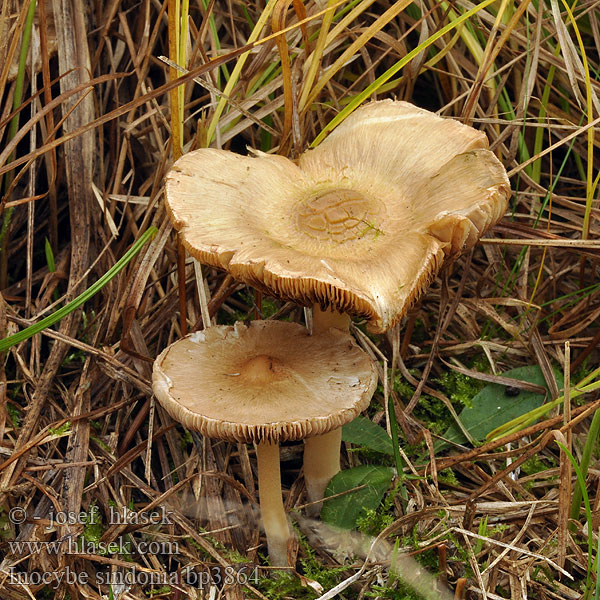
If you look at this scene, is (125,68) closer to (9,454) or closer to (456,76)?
(456,76)

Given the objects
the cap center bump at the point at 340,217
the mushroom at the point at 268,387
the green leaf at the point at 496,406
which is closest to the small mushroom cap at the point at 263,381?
the mushroom at the point at 268,387

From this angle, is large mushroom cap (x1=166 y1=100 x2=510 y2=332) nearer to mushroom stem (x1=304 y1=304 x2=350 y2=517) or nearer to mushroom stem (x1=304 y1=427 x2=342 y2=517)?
mushroom stem (x1=304 y1=304 x2=350 y2=517)

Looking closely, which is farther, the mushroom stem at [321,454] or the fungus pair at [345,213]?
the mushroom stem at [321,454]

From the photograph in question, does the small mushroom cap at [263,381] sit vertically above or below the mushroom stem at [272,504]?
above

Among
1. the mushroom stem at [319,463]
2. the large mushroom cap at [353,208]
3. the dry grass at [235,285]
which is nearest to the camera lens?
the large mushroom cap at [353,208]

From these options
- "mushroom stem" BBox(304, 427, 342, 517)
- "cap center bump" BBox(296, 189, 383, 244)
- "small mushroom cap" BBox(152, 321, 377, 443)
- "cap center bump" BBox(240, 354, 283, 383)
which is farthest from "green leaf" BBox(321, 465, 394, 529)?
"cap center bump" BBox(296, 189, 383, 244)

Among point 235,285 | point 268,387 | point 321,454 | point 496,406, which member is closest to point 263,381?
point 268,387

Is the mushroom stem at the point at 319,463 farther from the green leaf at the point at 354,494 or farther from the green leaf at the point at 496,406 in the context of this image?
the green leaf at the point at 496,406
